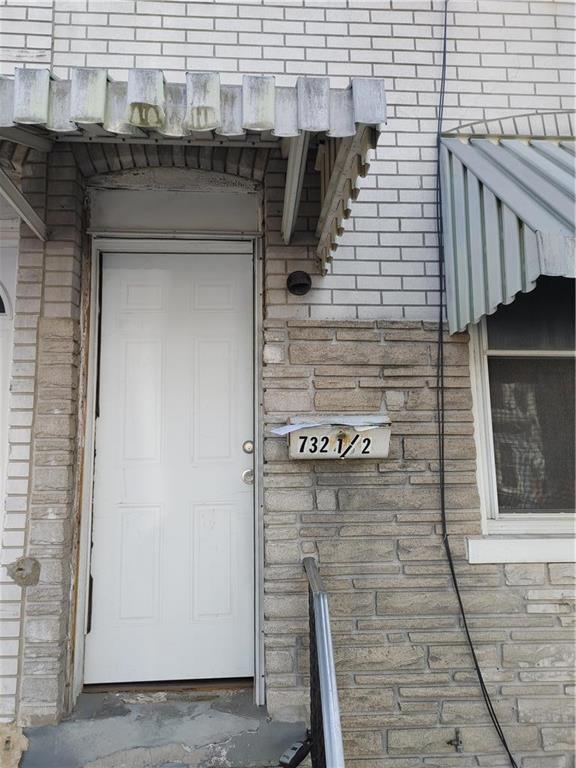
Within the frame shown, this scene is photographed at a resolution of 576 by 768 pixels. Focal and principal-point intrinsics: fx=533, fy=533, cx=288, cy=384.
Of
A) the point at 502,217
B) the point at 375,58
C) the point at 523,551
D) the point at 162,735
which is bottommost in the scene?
the point at 162,735

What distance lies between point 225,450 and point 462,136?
7.39 ft

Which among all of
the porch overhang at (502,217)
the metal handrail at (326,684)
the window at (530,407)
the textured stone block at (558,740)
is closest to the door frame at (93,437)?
the metal handrail at (326,684)

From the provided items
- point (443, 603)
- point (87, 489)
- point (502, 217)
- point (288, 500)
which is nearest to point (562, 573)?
point (443, 603)

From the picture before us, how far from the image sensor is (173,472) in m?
2.94

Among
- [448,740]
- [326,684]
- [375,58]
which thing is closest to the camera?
[326,684]

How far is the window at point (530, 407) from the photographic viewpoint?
9.26 ft

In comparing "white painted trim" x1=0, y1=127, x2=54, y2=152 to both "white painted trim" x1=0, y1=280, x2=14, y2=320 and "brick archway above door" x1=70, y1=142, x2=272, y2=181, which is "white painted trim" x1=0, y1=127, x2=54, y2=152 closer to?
"brick archway above door" x1=70, y1=142, x2=272, y2=181

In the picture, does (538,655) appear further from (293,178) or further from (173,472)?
(293,178)

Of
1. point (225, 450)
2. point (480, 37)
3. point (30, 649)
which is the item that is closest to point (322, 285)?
point (225, 450)

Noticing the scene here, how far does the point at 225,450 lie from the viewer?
296 cm

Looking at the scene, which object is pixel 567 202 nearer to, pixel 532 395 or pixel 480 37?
pixel 532 395

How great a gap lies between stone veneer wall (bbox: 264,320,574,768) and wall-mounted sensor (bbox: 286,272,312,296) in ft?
0.55

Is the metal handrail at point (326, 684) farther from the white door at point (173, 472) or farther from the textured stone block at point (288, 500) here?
the white door at point (173, 472)

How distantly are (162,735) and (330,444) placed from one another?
1.54 meters
